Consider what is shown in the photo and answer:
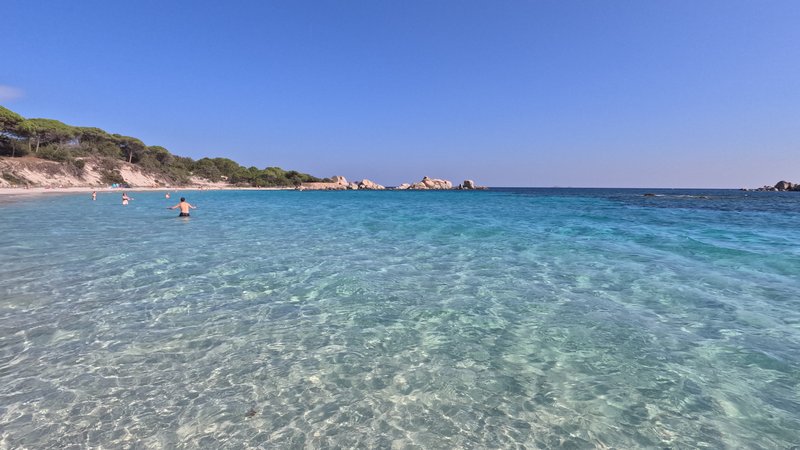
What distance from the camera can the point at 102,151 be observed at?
9262 cm

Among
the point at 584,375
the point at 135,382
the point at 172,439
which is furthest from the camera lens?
the point at 584,375

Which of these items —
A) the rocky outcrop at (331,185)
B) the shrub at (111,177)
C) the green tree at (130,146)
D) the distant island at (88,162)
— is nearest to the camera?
the distant island at (88,162)

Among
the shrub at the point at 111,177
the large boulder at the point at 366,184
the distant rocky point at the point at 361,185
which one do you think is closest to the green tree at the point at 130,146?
the shrub at the point at 111,177

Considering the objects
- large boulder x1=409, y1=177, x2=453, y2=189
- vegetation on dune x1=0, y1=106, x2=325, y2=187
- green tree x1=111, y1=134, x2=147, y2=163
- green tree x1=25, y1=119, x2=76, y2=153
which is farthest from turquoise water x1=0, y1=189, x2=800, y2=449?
large boulder x1=409, y1=177, x2=453, y2=189

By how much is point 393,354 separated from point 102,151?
117m

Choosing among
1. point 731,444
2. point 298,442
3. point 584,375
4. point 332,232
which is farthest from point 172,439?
point 332,232

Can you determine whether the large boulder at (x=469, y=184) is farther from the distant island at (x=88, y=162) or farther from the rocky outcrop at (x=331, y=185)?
the distant island at (x=88, y=162)

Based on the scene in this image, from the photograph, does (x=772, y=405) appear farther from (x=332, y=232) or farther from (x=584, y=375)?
(x=332, y=232)

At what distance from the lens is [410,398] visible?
14.7ft

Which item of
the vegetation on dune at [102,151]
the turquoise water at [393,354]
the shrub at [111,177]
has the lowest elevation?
the turquoise water at [393,354]

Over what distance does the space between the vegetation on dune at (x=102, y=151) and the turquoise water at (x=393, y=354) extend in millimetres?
87468

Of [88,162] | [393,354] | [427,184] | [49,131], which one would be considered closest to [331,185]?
[427,184]

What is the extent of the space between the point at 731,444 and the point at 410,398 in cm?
337

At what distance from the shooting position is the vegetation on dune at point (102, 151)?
234ft
